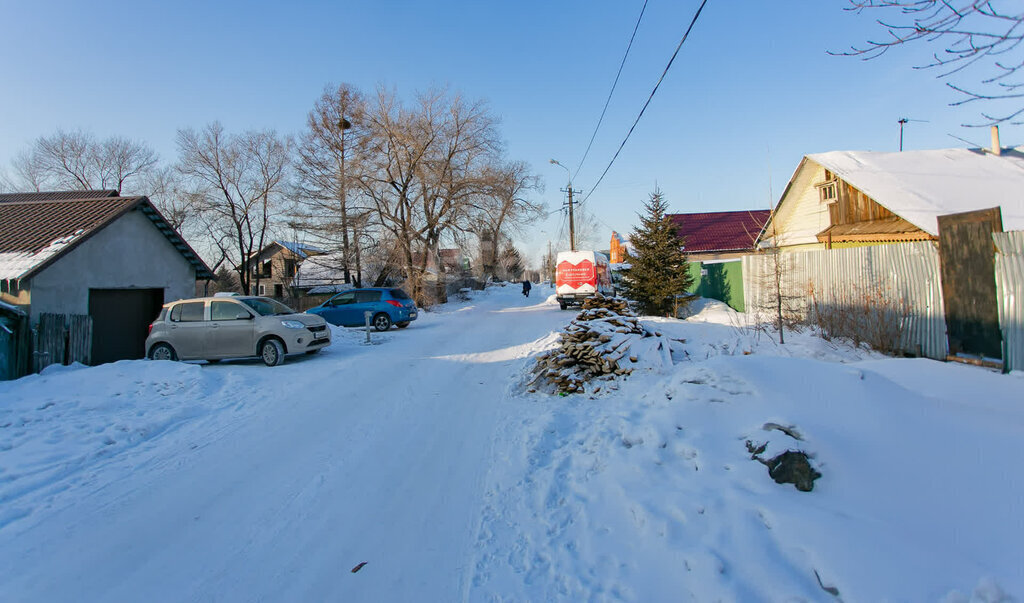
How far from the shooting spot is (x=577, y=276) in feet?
75.5

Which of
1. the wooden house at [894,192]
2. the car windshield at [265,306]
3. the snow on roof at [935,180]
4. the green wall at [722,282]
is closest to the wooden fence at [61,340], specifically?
the car windshield at [265,306]

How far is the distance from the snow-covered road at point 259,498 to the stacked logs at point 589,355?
0.97 meters

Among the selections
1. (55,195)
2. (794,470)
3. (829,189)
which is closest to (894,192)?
(829,189)

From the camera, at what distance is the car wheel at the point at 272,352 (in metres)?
10.5

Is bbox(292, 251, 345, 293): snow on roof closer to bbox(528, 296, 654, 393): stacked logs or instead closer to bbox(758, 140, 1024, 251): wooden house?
bbox(758, 140, 1024, 251): wooden house

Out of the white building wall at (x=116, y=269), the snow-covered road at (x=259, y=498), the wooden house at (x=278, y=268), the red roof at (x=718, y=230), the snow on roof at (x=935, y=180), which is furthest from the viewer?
the wooden house at (x=278, y=268)

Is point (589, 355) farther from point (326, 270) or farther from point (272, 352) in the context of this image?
point (326, 270)

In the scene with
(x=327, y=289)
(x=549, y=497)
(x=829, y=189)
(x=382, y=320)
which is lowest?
(x=549, y=497)

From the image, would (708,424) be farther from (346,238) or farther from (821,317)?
(346,238)

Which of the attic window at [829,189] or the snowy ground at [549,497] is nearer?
the snowy ground at [549,497]

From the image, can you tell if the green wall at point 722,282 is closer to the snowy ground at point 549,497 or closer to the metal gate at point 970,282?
the metal gate at point 970,282

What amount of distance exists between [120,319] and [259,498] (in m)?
12.7

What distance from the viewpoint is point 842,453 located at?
344 centimetres

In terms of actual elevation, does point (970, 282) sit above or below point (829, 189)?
below
